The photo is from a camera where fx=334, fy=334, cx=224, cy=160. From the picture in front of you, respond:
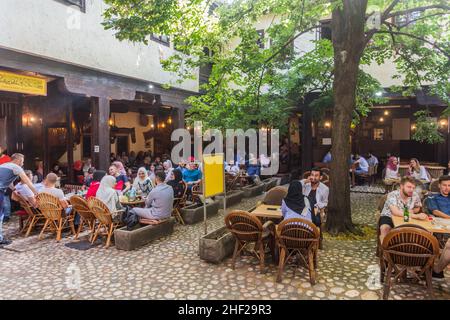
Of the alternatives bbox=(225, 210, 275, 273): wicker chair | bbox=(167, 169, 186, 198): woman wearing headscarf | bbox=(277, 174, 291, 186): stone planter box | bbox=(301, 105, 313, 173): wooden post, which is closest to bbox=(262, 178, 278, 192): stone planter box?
bbox=(277, 174, 291, 186): stone planter box

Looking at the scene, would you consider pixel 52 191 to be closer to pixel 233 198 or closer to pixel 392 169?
pixel 233 198

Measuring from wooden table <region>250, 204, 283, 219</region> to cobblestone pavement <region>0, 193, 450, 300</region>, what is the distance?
2.65 ft

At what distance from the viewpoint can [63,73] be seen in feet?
32.1

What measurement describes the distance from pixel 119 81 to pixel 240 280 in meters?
9.17

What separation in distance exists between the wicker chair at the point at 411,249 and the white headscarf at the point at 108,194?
17.6 feet

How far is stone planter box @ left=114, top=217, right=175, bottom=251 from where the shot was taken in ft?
21.4

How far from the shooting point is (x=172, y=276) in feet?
17.2

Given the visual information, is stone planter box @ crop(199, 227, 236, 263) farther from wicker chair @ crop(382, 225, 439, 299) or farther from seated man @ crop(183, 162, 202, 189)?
seated man @ crop(183, 162, 202, 189)

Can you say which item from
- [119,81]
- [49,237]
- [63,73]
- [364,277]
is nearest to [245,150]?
[119,81]

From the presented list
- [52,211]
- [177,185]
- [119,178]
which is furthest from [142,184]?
[52,211]

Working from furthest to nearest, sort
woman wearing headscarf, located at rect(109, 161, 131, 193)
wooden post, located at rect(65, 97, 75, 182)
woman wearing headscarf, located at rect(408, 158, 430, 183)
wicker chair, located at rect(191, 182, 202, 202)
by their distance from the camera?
wooden post, located at rect(65, 97, 75, 182) → woman wearing headscarf, located at rect(408, 158, 430, 183) → wicker chair, located at rect(191, 182, 202, 202) → woman wearing headscarf, located at rect(109, 161, 131, 193)

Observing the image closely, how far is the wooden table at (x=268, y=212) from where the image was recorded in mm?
5845

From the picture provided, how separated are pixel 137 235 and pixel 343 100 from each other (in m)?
5.21

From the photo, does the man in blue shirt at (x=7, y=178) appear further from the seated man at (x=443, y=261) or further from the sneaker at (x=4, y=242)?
the seated man at (x=443, y=261)
